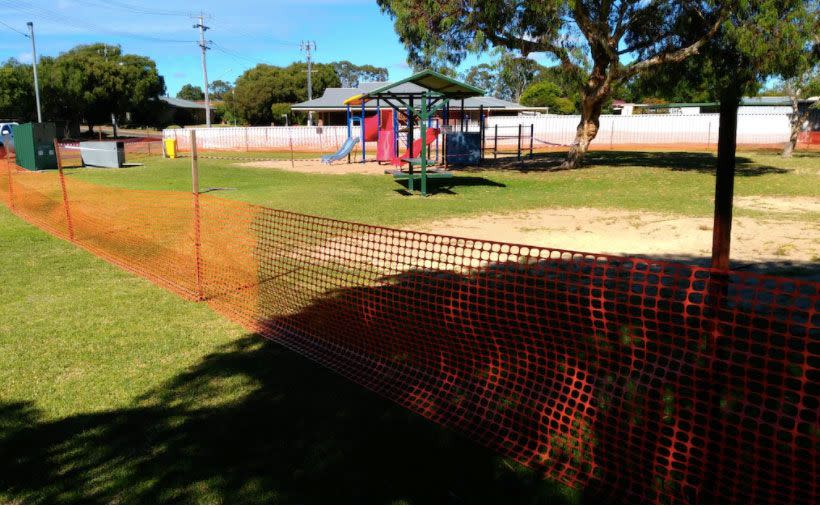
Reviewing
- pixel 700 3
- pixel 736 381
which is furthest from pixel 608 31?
pixel 736 381

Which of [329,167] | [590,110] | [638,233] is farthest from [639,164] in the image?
[638,233]

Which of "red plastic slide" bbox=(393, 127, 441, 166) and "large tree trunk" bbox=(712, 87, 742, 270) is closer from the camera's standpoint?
"large tree trunk" bbox=(712, 87, 742, 270)

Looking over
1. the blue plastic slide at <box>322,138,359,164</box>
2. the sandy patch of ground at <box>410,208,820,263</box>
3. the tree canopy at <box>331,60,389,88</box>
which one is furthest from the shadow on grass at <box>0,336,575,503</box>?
the tree canopy at <box>331,60,389,88</box>

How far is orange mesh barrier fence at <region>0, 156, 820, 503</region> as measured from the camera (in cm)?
334

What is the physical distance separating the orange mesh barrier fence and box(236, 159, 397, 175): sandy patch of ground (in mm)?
16213

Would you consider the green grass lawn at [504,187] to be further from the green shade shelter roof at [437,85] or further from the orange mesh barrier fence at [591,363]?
the orange mesh barrier fence at [591,363]

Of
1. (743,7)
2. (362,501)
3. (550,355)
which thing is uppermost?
(743,7)

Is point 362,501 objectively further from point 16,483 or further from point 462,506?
point 16,483

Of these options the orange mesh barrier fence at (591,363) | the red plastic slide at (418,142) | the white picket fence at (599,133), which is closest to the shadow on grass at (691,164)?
the red plastic slide at (418,142)

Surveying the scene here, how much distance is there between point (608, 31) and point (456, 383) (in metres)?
18.8

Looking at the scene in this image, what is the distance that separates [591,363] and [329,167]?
2340cm

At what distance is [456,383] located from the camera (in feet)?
15.2

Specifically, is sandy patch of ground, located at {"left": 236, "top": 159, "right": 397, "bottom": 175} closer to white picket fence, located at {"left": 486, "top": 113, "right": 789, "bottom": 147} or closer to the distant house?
the distant house

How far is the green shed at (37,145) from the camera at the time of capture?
82.2ft
